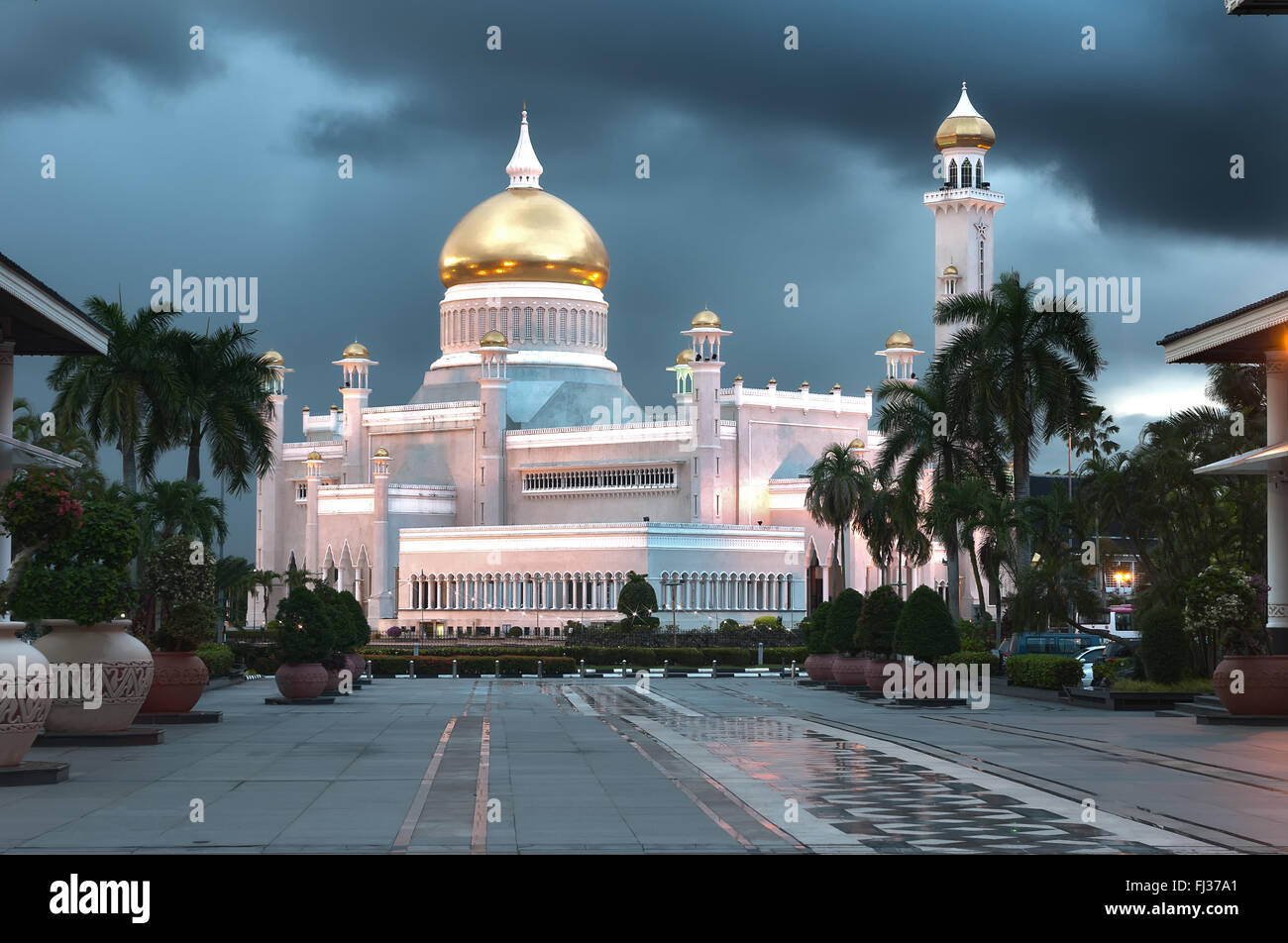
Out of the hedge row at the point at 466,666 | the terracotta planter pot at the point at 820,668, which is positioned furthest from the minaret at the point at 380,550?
the terracotta planter pot at the point at 820,668

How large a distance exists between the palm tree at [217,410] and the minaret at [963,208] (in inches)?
1772

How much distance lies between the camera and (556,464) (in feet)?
262

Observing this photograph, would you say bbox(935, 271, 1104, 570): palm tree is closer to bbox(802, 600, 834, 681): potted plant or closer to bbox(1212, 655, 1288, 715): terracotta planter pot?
bbox(802, 600, 834, 681): potted plant

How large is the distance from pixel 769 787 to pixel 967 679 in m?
19.5

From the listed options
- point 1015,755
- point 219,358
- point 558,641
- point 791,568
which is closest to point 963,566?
point 791,568

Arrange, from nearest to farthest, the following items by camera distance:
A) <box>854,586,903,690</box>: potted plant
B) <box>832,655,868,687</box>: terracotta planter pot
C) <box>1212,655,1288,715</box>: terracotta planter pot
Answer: <box>1212,655,1288,715</box>: terracotta planter pot → <box>854,586,903,690</box>: potted plant → <box>832,655,868,687</box>: terracotta planter pot

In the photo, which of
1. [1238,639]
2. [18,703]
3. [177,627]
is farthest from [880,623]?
[18,703]

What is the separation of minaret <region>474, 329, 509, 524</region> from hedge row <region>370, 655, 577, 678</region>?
32.2 metres

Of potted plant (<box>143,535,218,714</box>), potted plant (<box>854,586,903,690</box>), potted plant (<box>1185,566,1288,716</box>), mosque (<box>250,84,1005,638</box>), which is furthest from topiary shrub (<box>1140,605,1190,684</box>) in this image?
mosque (<box>250,84,1005,638</box>)

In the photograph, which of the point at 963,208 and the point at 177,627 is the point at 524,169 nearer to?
the point at 963,208

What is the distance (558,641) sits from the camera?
6341cm

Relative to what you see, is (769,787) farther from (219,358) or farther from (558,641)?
(558,641)

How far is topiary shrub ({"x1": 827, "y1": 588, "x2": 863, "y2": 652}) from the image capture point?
3850cm

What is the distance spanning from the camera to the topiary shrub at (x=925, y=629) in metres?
32.9
